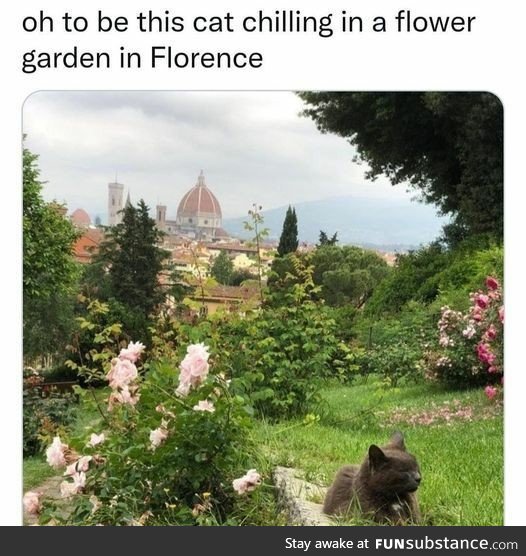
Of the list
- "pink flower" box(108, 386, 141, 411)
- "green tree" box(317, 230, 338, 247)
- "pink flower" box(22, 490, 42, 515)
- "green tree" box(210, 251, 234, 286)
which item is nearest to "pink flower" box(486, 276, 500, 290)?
"green tree" box(317, 230, 338, 247)

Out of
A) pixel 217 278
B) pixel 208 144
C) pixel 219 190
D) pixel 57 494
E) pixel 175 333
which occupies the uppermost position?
pixel 208 144

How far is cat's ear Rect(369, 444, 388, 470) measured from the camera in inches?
145

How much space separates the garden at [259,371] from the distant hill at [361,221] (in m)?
0.09

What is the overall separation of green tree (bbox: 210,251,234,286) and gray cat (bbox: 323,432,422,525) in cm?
203

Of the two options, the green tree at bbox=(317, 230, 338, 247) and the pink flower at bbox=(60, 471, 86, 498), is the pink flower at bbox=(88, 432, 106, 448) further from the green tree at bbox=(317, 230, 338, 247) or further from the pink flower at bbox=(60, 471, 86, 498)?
the green tree at bbox=(317, 230, 338, 247)

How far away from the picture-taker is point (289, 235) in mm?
5336

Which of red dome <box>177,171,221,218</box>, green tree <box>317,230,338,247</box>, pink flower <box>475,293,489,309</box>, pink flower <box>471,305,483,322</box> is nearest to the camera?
red dome <box>177,171,221,218</box>

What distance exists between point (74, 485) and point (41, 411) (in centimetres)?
108

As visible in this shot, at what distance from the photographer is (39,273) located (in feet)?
15.9
